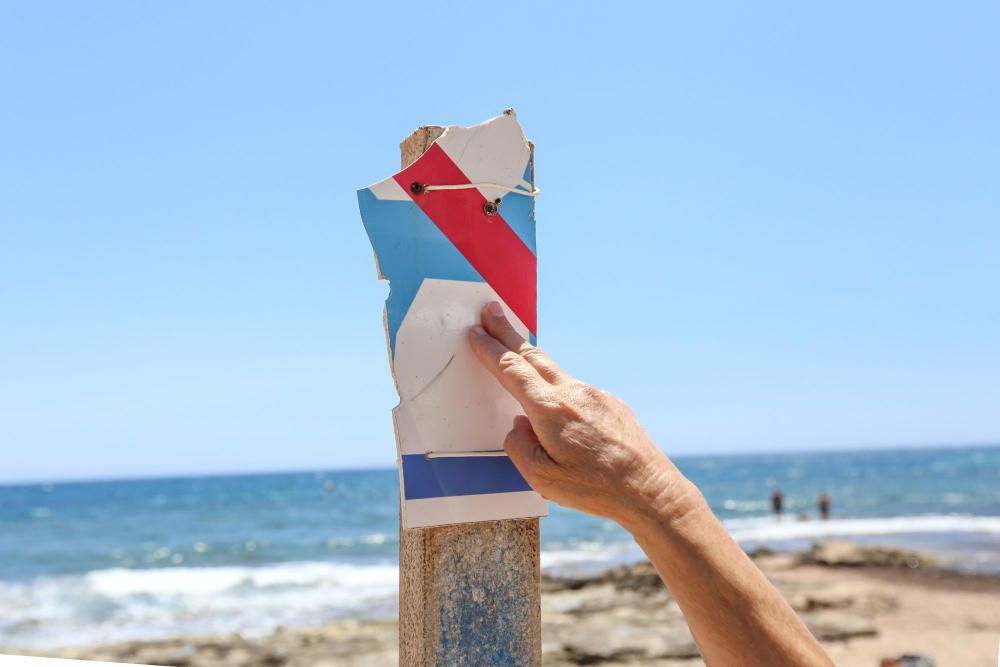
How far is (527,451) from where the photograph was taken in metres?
1.33

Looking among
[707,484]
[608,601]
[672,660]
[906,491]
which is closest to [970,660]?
[672,660]

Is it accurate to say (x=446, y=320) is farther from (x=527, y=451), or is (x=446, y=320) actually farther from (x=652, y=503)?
(x=652, y=503)

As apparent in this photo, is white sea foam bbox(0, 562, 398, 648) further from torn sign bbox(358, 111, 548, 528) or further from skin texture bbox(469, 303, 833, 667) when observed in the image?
skin texture bbox(469, 303, 833, 667)

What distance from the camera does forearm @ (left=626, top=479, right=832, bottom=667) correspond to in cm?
100

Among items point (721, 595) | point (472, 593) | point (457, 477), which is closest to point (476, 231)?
point (457, 477)

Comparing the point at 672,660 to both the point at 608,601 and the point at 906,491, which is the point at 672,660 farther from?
the point at 906,491

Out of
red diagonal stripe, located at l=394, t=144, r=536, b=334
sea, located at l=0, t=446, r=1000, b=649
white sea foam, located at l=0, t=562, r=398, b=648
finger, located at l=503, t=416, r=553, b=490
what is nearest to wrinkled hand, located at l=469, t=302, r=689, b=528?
finger, located at l=503, t=416, r=553, b=490

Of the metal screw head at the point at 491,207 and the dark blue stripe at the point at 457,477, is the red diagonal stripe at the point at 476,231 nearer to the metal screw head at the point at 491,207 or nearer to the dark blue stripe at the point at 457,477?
the metal screw head at the point at 491,207

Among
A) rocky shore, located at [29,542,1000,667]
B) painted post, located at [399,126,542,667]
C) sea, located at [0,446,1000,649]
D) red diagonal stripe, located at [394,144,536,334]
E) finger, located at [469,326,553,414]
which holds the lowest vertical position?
sea, located at [0,446,1000,649]

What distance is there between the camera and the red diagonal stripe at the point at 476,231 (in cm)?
167

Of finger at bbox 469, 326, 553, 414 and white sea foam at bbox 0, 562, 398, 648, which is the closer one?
finger at bbox 469, 326, 553, 414

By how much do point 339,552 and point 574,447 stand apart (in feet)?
71.8

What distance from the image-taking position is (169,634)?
37.7 feet

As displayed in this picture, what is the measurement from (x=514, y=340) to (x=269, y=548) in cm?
2436
